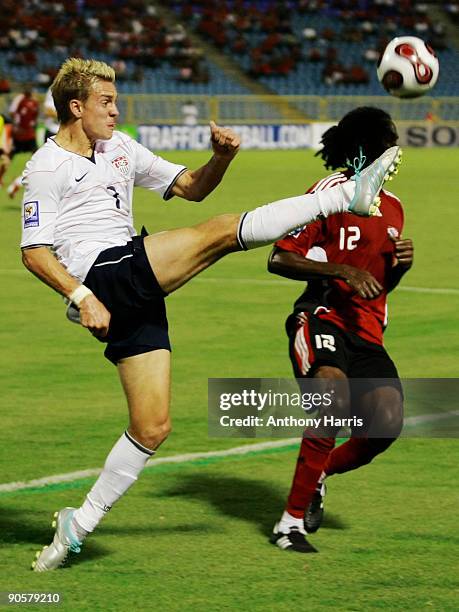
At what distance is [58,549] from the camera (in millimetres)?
5270

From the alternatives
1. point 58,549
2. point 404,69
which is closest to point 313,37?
point 404,69

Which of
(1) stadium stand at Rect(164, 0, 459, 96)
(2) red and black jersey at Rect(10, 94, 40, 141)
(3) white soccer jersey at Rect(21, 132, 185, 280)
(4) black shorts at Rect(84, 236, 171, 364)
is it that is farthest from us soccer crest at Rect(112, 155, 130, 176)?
(1) stadium stand at Rect(164, 0, 459, 96)

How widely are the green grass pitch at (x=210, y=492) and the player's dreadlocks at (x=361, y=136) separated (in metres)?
1.72

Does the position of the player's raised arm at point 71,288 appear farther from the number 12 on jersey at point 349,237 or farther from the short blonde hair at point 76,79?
the number 12 on jersey at point 349,237

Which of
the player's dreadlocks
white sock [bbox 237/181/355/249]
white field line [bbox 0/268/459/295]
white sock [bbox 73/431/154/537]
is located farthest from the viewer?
white field line [bbox 0/268/459/295]

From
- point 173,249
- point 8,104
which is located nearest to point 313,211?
point 173,249

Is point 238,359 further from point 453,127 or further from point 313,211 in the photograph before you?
point 453,127

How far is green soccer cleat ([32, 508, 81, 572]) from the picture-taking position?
5.26 m

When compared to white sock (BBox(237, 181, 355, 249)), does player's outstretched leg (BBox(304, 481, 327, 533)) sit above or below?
below

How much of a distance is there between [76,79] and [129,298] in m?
0.95

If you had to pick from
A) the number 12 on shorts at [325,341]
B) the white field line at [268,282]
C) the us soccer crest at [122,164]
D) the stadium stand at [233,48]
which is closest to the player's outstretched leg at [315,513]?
the number 12 on shorts at [325,341]

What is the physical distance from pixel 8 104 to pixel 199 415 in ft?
104

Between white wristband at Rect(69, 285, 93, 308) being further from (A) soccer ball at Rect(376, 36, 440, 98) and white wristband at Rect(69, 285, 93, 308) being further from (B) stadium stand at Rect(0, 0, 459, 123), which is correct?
(B) stadium stand at Rect(0, 0, 459, 123)

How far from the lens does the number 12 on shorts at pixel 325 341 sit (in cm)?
562
